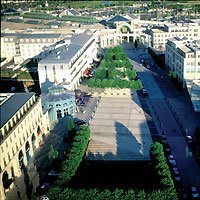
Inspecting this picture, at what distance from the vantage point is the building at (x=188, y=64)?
38459 mm

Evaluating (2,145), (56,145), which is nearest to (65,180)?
(2,145)

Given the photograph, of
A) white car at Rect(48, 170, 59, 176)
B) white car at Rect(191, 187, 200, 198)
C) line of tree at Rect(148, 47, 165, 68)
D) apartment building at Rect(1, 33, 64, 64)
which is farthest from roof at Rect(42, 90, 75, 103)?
apartment building at Rect(1, 33, 64, 64)

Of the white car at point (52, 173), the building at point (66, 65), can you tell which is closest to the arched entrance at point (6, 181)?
the white car at point (52, 173)

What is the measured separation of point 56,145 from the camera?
1249 inches

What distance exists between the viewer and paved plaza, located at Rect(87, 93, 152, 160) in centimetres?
2986

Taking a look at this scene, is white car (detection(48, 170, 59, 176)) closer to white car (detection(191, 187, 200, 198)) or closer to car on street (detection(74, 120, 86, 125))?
car on street (detection(74, 120, 86, 125))

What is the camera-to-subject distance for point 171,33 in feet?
214

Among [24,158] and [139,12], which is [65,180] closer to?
[24,158]

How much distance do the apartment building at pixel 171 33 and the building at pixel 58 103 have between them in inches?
1286

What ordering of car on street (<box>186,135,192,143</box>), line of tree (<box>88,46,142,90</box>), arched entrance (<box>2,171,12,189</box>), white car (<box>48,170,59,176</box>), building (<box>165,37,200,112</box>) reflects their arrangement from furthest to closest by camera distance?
line of tree (<box>88,46,142,90</box>) < building (<box>165,37,200,112</box>) < car on street (<box>186,135,192,143</box>) < white car (<box>48,170,59,176</box>) < arched entrance (<box>2,171,12,189</box>)

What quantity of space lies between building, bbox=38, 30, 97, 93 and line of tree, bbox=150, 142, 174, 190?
61.9ft

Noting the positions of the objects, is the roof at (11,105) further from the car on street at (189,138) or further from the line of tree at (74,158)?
the car on street at (189,138)

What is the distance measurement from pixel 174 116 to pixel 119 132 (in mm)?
6705

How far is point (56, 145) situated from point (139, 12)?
7475cm
